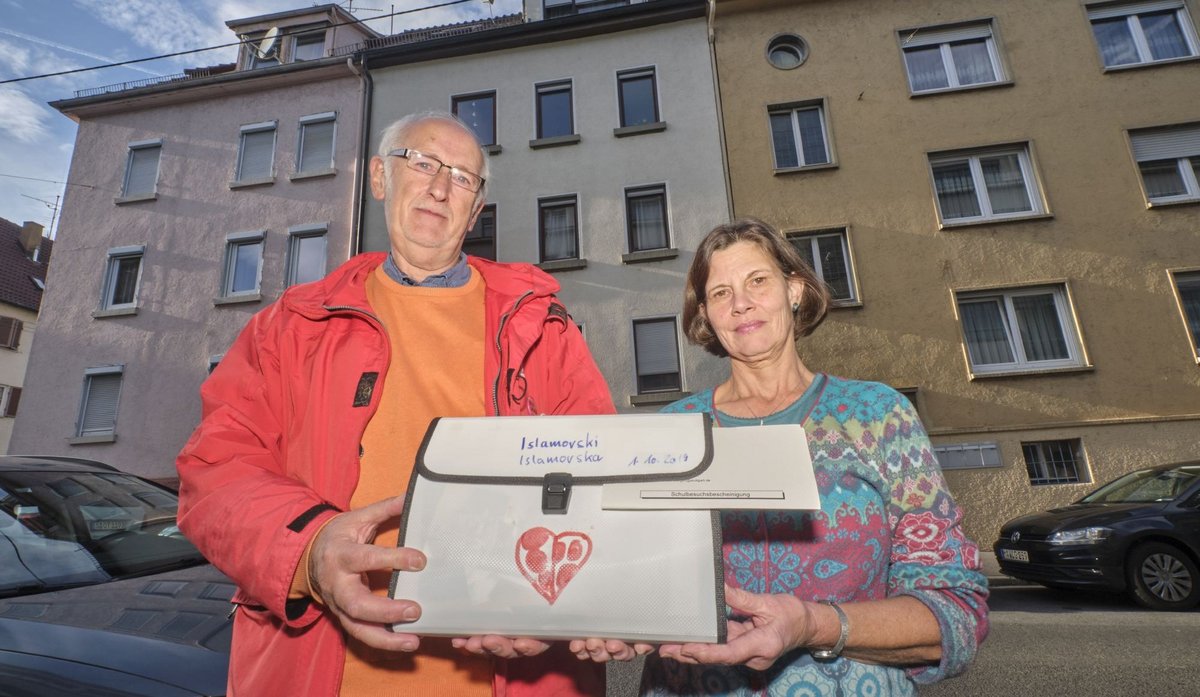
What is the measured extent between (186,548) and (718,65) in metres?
13.3

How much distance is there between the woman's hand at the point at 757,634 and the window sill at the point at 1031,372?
1103cm

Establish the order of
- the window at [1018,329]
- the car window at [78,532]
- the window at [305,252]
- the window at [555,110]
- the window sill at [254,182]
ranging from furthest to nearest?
the window sill at [254,182] → the window at [555,110] → the window at [305,252] → the window at [1018,329] → the car window at [78,532]

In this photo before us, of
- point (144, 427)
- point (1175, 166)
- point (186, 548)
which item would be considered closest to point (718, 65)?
point (1175, 166)

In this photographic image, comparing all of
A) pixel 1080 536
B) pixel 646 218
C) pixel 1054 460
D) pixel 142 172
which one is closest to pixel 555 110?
pixel 646 218

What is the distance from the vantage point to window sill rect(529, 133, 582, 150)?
43.4ft

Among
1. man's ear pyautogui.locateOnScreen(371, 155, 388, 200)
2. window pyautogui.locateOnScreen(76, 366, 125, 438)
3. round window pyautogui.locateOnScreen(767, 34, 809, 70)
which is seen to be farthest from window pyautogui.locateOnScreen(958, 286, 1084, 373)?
window pyautogui.locateOnScreen(76, 366, 125, 438)

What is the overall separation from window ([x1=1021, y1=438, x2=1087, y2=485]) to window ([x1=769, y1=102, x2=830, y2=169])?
6.56 m

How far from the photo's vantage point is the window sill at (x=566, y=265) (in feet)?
40.3

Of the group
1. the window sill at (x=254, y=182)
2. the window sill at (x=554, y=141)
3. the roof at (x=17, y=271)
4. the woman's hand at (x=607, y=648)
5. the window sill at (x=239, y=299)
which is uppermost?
the roof at (x=17, y=271)

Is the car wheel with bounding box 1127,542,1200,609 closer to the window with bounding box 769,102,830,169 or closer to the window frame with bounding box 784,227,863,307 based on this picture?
the window frame with bounding box 784,227,863,307

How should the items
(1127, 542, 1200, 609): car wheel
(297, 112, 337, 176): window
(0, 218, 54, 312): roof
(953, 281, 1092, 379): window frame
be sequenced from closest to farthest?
(1127, 542, 1200, 609): car wheel
(953, 281, 1092, 379): window frame
(297, 112, 337, 176): window
(0, 218, 54, 312): roof

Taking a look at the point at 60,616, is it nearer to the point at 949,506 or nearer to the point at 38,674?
the point at 38,674

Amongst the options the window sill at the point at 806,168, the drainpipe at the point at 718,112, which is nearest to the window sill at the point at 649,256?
the drainpipe at the point at 718,112

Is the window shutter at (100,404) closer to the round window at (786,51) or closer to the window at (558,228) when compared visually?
the window at (558,228)
